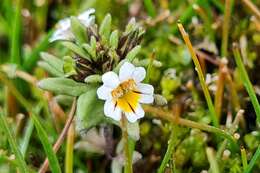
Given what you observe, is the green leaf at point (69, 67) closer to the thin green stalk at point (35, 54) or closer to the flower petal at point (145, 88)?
the flower petal at point (145, 88)

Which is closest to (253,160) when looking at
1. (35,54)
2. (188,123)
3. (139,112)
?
(188,123)

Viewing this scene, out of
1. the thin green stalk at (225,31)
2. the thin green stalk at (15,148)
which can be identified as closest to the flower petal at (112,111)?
the thin green stalk at (15,148)

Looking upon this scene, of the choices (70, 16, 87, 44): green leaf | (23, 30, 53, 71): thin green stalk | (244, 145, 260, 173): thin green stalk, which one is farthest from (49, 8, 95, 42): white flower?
(244, 145, 260, 173): thin green stalk

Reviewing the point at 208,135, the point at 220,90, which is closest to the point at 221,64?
the point at 220,90

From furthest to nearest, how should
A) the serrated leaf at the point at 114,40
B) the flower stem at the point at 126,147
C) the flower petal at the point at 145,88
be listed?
the serrated leaf at the point at 114,40 < the flower petal at the point at 145,88 < the flower stem at the point at 126,147

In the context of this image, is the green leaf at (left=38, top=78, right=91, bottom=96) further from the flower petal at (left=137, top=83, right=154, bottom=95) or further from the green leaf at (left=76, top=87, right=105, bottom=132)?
the flower petal at (left=137, top=83, right=154, bottom=95)

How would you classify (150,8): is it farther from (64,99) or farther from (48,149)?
(48,149)
